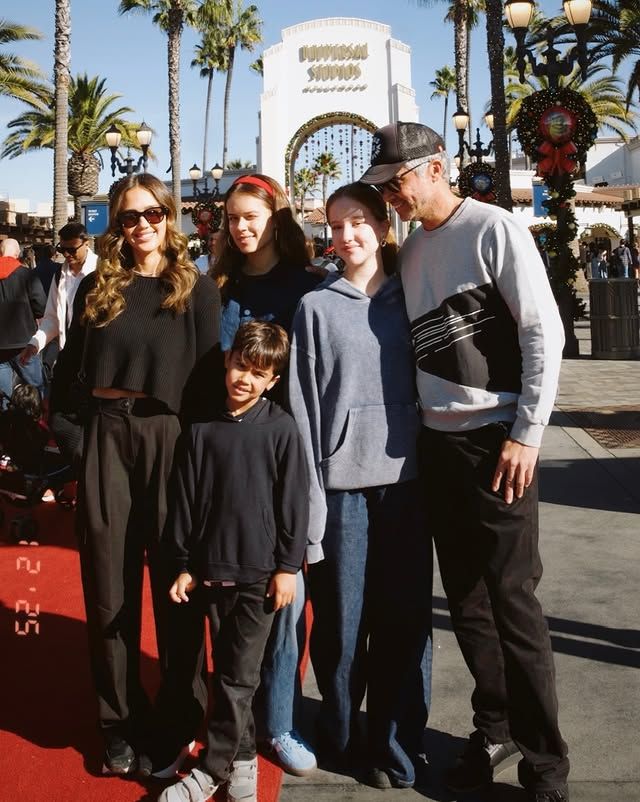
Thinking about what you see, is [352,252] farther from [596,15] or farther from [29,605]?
[596,15]

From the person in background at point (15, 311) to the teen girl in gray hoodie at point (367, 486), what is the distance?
227 inches

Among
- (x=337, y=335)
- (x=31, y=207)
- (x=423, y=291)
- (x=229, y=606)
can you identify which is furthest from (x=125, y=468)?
(x=31, y=207)

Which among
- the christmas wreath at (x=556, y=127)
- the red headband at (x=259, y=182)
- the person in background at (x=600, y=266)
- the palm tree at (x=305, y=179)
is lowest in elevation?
the red headband at (x=259, y=182)

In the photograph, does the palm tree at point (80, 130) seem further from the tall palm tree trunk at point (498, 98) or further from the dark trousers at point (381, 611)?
the dark trousers at point (381, 611)

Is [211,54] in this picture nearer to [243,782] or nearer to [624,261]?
[624,261]

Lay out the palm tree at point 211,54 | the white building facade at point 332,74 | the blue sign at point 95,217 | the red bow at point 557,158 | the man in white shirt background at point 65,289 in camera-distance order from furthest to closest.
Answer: the palm tree at point 211,54 < the white building facade at point 332,74 < the blue sign at point 95,217 < the red bow at point 557,158 < the man in white shirt background at point 65,289

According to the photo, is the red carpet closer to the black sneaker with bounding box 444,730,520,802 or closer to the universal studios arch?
the black sneaker with bounding box 444,730,520,802

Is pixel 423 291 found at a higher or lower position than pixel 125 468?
higher

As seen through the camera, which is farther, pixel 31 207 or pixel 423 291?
pixel 31 207

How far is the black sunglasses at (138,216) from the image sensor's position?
3.21 m

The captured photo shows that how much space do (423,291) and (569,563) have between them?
2.93 meters

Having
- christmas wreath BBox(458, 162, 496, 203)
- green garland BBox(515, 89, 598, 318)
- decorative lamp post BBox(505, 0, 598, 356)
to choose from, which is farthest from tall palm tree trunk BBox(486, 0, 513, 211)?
christmas wreath BBox(458, 162, 496, 203)

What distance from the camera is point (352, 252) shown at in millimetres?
3094

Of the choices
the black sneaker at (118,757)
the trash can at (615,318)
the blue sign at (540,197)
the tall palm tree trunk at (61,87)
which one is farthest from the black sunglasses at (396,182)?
the tall palm tree trunk at (61,87)
